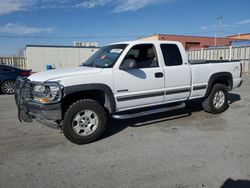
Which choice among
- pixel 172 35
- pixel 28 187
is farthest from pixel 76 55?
pixel 28 187

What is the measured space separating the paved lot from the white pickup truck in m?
0.43

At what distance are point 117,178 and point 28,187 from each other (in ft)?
3.84

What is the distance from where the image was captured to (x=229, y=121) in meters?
5.67

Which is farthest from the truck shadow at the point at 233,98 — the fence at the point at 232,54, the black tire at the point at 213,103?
the fence at the point at 232,54

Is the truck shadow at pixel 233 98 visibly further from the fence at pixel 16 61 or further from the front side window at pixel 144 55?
the fence at pixel 16 61

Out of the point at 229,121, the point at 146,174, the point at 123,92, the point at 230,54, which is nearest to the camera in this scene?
the point at 146,174

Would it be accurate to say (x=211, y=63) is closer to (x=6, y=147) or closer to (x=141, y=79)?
(x=141, y=79)

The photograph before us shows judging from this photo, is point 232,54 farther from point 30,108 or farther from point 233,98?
point 30,108

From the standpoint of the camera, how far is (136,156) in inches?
150

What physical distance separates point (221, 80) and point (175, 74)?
1.95 metres

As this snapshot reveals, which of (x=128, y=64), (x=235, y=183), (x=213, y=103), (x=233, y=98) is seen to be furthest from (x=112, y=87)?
(x=233, y=98)

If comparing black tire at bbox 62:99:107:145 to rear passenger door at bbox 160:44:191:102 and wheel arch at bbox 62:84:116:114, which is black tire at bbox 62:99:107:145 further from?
rear passenger door at bbox 160:44:191:102

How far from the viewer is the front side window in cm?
500

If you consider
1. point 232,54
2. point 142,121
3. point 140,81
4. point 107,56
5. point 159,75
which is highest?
point 232,54
